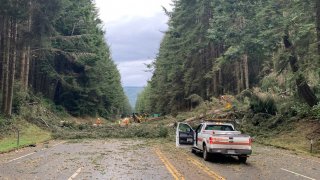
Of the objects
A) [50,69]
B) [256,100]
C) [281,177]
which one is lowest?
[281,177]

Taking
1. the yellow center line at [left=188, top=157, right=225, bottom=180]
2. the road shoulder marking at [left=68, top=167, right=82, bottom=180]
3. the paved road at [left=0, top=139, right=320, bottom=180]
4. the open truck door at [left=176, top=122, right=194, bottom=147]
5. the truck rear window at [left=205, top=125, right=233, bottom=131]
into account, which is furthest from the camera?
the open truck door at [left=176, top=122, right=194, bottom=147]

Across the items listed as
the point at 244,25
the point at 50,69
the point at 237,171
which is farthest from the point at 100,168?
the point at 50,69

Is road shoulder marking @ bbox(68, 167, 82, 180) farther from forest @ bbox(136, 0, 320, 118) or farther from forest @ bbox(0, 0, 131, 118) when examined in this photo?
forest @ bbox(0, 0, 131, 118)

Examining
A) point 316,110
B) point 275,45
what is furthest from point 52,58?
point 316,110

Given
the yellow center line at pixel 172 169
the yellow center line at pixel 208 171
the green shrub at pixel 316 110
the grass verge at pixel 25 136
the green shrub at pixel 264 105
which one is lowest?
the yellow center line at pixel 208 171

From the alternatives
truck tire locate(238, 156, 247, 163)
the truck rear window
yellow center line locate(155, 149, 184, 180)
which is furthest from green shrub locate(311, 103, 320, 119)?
yellow center line locate(155, 149, 184, 180)

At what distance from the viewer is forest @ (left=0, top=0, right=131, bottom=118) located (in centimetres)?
3200

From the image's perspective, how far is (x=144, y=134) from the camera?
3419 centimetres

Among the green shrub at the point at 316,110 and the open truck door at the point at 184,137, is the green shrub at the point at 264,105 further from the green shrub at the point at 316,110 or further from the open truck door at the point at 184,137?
the open truck door at the point at 184,137

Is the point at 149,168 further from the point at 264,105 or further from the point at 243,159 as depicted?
the point at 264,105

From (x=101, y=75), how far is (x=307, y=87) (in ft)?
125

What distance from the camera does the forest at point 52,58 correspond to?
32.0m

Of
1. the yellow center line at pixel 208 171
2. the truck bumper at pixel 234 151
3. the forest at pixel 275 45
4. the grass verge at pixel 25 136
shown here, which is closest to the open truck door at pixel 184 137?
the truck bumper at pixel 234 151

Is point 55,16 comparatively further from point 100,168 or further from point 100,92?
point 100,92
